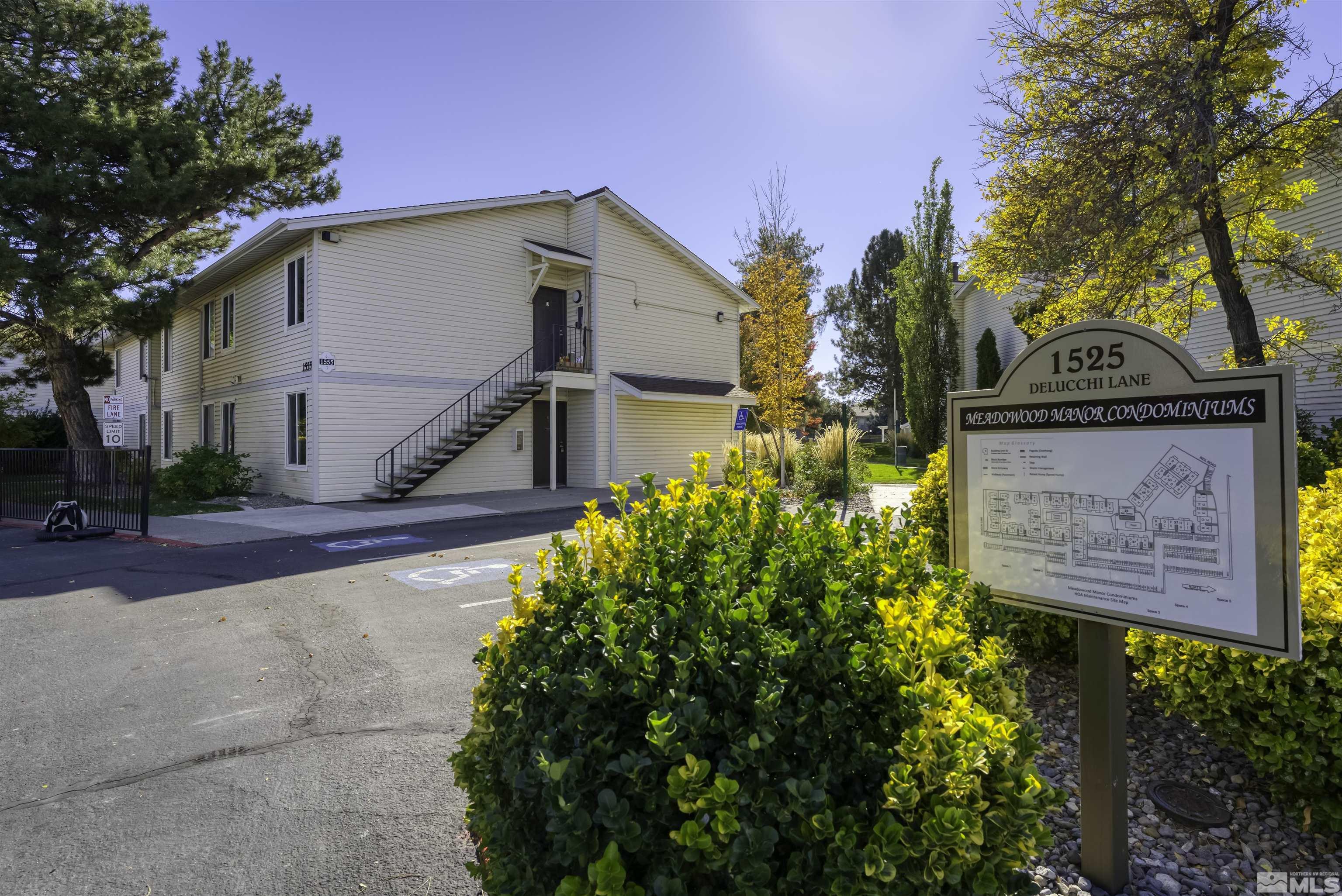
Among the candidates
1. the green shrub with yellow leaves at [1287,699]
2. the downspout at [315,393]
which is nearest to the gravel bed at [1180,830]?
the green shrub with yellow leaves at [1287,699]

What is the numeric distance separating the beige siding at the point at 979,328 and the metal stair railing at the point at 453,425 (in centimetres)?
1623

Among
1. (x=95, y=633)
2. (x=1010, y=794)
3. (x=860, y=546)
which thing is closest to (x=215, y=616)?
(x=95, y=633)

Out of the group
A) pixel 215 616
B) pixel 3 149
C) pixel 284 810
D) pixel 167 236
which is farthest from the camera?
pixel 167 236

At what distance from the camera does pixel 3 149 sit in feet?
57.2

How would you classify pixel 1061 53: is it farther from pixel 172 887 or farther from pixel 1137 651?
pixel 172 887

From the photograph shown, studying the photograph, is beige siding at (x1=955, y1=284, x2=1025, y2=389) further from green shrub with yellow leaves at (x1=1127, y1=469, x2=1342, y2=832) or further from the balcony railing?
green shrub with yellow leaves at (x1=1127, y1=469, x2=1342, y2=832)

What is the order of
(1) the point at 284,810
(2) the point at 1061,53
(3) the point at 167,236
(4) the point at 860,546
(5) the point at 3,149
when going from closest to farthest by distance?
1. (4) the point at 860,546
2. (1) the point at 284,810
3. (2) the point at 1061,53
4. (5) the point at 3,149
5. (3) the point at 167,236

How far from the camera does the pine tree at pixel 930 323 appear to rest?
25234mm

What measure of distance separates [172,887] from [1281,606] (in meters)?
3.95

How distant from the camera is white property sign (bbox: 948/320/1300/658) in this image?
209cm

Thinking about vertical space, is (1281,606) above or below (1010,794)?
above

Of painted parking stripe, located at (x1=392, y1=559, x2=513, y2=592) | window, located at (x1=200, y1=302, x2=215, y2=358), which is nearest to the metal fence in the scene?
painted parking stripe, located at (x1=392, y1=559, x2=513, y2=592)

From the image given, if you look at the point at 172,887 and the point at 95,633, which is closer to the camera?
the point at 172,887

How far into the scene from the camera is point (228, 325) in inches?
817
